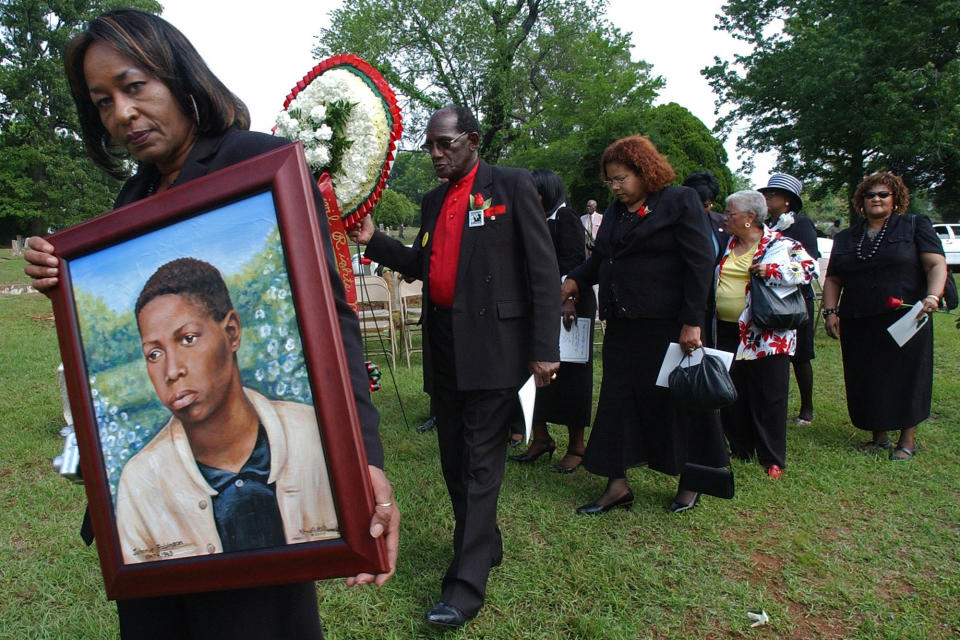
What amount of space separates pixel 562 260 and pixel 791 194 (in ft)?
7.09

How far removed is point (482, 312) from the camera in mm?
2816

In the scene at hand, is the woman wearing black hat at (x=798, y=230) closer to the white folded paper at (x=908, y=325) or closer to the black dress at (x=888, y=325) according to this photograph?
the black dress at (x=888, y=325)

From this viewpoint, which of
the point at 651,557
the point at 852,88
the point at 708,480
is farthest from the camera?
the point at 852,88

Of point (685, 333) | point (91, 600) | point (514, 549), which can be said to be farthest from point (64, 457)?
point (685, 333)

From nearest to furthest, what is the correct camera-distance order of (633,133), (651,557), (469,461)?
(469,461) < (651,557) < (633,133)

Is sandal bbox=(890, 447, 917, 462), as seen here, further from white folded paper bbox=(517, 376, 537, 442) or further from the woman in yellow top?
white folded paper bbox=(517, 376, 537, 442)

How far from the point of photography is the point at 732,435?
4809 millimetres

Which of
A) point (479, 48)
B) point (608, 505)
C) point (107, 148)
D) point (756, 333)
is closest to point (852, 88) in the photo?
point (479, 48)

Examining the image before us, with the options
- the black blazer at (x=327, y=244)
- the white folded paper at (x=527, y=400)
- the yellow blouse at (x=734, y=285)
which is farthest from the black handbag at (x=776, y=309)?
the black blazer at (x=327, y=244)

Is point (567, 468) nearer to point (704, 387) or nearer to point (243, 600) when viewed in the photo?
point (704, 387)

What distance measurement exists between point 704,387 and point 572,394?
142 centimetres

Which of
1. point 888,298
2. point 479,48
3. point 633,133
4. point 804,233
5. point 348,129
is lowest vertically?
point 888,298

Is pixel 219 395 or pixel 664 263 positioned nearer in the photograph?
pixel 219 395

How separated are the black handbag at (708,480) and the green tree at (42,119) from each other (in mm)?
37363
